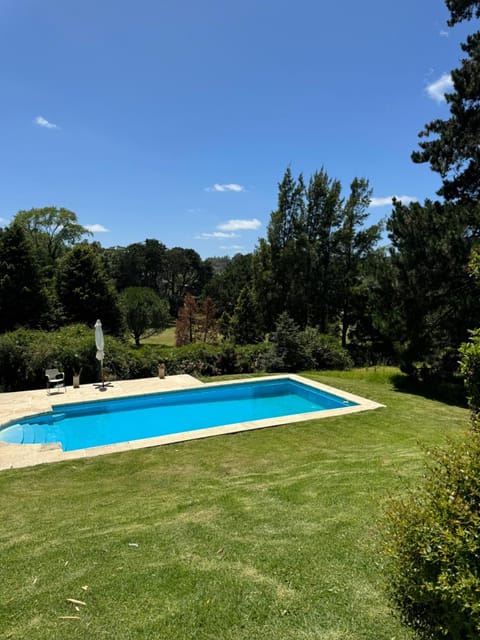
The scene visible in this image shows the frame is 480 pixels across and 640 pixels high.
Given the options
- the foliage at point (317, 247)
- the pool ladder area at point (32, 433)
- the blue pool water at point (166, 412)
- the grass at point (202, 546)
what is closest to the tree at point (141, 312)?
the foliage at point (317, 247)

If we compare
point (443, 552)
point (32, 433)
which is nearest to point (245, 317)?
point (32, 433)

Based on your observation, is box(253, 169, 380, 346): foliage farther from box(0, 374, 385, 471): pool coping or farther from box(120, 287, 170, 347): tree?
box(0, 374, 385, 471): pool coping

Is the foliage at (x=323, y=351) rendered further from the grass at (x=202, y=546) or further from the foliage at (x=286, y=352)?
the grass at (x=202, y=546)

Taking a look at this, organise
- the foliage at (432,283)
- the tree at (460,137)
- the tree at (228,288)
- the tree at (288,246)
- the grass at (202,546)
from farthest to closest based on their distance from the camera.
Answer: the tree at (228,288) < the tree at (288,246) < the foliage at (432,283) < the tree at (460,137) < the grass at (202,546)

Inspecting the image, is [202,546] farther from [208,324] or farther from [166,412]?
[208,324]

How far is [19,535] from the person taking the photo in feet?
12.3

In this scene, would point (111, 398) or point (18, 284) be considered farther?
point (18, 284)

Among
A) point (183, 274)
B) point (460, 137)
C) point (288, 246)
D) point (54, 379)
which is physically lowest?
point (54, 379)

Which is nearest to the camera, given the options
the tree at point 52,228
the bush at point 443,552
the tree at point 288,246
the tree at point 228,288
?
the bush at point 443,552

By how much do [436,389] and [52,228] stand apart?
42.2 metres

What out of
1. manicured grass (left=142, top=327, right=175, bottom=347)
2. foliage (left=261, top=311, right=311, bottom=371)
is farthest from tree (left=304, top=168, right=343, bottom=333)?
manicured grass (left=142, top=327, right=175, bottom=347)

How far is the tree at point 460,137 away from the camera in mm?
10227

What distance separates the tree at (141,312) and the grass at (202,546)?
2283 centimetres

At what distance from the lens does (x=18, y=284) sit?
20.6m
